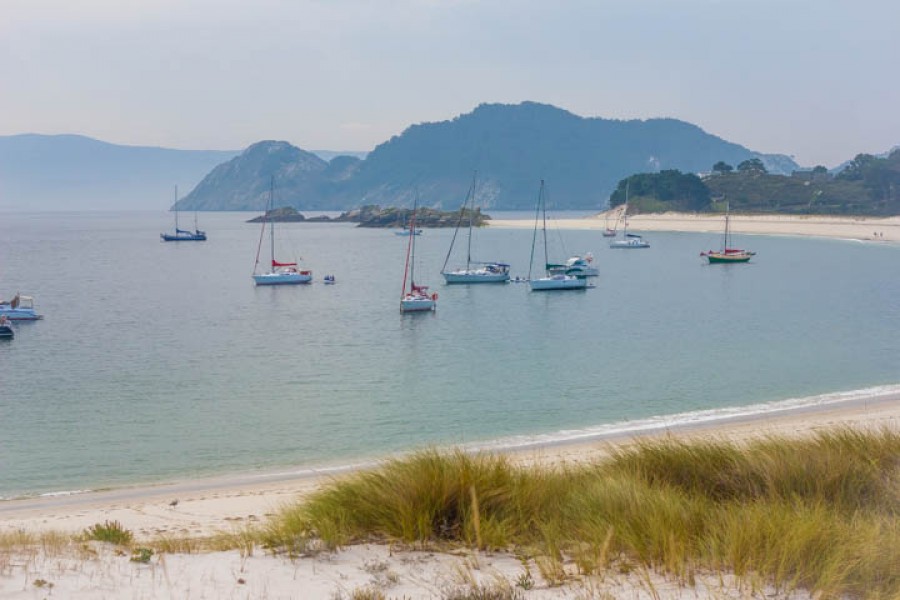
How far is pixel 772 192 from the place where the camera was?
6393 inches

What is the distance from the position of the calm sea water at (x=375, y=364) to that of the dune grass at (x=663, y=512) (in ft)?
30.7

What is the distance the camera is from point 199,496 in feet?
45.3

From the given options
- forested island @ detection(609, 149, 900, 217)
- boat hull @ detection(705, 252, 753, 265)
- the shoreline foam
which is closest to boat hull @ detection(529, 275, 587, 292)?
boat hull @ detection(705, 252, 753, 265)

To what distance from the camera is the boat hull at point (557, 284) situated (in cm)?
5441

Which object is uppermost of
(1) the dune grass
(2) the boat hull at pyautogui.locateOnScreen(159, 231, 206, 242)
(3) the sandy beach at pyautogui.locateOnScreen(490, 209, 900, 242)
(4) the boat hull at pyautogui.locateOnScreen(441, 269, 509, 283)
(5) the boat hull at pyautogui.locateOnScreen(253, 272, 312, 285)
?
(3) the sandy beach at pyautogui.locateOnScreen(490, 209, 900, 242)

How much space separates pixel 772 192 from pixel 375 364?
150 metres

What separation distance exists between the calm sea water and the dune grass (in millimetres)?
9358

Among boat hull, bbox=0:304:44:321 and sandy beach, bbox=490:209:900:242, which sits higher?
sandy beach, bbox=490:209:900:242

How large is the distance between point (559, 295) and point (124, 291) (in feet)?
89.4

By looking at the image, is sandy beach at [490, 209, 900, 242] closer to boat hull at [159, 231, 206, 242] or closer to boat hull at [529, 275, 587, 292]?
boat hull at [159, 231, 206, 242]

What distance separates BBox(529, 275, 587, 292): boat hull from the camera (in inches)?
2142

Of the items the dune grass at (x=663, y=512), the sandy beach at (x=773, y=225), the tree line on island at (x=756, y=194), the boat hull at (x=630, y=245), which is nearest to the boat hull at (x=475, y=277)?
the boat hull at (x=630, y=245)

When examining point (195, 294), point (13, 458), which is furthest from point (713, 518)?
point (195, 294)

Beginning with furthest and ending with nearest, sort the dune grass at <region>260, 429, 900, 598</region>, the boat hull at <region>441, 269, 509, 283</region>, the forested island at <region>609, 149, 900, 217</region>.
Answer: the forested island at <region>609, 149, 900, 217</region>
the boat hull at <region>441, 269, 509, 283</region>
the dune grass at <region>260, 429, 900, 598</region>
